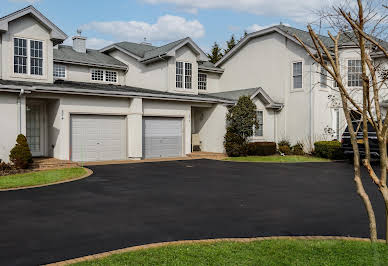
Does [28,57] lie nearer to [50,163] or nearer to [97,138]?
[97,138]

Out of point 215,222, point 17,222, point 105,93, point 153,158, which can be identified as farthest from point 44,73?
point 215,222

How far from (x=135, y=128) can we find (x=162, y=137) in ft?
7.91

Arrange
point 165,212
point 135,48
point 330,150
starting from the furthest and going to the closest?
point 135,48 → point 330,150 → point 165,212

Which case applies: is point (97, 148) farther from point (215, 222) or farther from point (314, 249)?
point (314, 249)

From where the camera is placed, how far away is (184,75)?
24.7m

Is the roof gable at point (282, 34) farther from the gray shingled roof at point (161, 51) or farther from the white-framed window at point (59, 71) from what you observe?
the white-framed window at point (59, 71)

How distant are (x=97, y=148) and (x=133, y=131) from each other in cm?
216

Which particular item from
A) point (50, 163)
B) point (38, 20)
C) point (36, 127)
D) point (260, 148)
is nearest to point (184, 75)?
point (260, 148)

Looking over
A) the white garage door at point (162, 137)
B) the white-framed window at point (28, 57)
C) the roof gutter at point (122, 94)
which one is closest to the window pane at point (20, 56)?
the white-framed window at point (28, 57)

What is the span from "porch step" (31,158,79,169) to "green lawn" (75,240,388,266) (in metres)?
12.7

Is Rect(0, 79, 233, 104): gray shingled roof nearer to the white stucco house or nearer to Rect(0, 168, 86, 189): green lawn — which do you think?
the white stucco house

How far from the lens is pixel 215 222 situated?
7.44 m

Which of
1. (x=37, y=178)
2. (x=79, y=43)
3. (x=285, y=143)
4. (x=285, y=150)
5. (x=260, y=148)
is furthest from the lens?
(x=79, y=43)

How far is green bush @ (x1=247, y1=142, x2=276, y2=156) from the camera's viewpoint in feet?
76.6
